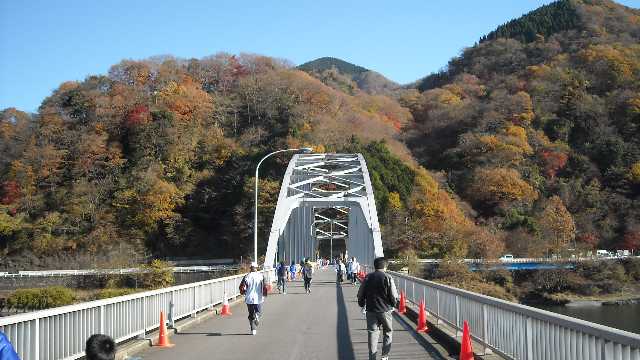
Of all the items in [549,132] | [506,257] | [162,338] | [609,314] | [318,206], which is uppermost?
[549,132]

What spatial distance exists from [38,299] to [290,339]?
29657 mm

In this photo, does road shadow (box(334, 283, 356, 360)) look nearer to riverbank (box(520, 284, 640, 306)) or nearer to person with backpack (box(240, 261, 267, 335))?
person with backpack (box(240, 261, 267, 335))

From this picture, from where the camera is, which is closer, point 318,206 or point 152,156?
point 318,206

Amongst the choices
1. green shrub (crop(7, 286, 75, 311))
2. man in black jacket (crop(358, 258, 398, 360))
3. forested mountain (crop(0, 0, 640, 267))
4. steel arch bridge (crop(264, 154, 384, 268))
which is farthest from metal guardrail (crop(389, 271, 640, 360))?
forested mountain (crop(0, 0, 640, 267))

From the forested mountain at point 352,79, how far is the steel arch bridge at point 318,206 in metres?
55.2

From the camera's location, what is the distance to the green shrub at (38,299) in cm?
3772

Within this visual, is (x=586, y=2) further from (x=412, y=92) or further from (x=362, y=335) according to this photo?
(x=362, y=335)

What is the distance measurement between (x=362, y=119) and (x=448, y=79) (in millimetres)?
41690

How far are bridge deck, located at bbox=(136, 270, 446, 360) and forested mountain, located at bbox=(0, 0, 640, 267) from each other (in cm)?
4608

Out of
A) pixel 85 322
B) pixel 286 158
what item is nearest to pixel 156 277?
pixel 286 158

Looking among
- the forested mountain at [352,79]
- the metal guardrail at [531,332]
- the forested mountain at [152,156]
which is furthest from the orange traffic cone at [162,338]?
the forested mountain at [352,79]

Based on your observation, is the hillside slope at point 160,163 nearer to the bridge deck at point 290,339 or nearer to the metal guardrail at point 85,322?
the bridge deck at point 290,339

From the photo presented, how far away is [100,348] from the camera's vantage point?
4352 mm

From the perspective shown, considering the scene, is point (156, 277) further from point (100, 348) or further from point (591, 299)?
point (100, 348)
